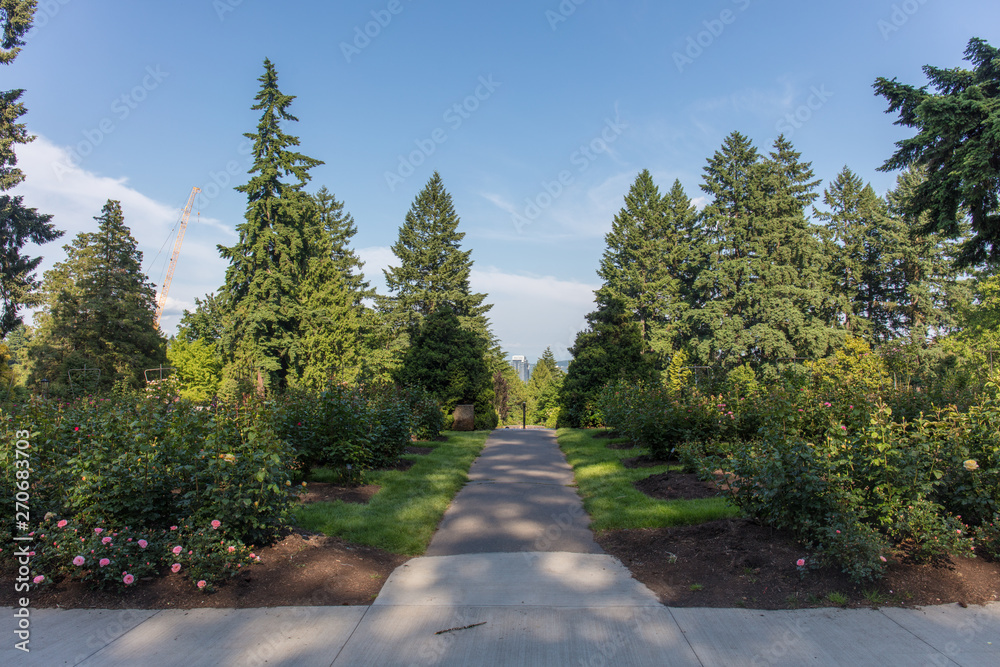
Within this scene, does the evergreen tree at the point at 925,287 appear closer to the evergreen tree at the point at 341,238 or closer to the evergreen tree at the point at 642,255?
→ the evergreen tree at the point at 642,255

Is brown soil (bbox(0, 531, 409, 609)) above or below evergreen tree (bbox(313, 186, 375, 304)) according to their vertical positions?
below

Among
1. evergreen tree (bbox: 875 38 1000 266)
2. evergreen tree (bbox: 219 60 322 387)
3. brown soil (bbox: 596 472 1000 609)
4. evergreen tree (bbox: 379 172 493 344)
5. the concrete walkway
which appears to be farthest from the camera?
evergreen tree (bbox: 379 172 493 344)

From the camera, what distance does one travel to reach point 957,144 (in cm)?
1207

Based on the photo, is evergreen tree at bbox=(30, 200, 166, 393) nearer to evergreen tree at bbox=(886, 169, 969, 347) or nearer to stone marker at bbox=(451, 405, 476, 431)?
stone marker at bbox=(451, 405, 476, 431)

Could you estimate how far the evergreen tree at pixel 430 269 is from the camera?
39062 millimetres

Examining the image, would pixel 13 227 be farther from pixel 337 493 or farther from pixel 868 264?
pixel 868 264

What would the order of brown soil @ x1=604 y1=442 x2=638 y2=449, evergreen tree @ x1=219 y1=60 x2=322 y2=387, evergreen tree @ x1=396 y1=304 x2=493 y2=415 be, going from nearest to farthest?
brown soil @ x1=604 y1=442 x2=638 y2=449 < evergreen tree @ x1=396 y1=304 x2=493 y2=415 < evergreen tree @ x1=219 y1=60 x2=322 y2=387

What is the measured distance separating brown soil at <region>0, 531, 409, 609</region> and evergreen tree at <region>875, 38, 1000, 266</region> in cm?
1361

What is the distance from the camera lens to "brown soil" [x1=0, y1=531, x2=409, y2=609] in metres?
3.92

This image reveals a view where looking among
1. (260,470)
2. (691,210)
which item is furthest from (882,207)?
(260,470)

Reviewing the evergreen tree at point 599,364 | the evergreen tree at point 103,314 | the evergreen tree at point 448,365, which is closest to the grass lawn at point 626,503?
the evergreen tree at point 448,365

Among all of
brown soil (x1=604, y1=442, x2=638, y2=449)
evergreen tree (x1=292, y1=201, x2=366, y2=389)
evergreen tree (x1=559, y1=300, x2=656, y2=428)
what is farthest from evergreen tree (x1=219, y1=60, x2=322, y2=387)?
brown soil (x1=604, y1=442, x2=638, y2=449)

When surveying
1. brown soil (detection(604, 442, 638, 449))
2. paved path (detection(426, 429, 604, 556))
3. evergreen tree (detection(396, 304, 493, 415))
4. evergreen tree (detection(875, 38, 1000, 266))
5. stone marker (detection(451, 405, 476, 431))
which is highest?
evergreen tree (detection(875, 38, 1000, 266))

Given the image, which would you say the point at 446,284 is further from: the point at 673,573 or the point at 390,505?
the point at 673,573
